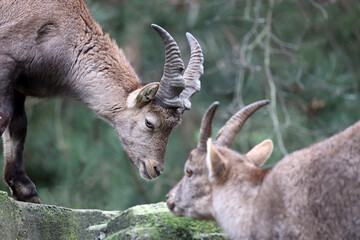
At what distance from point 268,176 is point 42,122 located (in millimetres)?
10973

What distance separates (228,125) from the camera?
24.1 ft

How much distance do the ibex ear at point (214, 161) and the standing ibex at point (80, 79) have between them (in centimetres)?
209

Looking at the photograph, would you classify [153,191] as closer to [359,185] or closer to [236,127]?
[236,127]

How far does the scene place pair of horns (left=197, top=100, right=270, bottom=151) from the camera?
279 inches

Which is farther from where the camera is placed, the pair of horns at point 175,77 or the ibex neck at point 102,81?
the ibex neck at point 102,81

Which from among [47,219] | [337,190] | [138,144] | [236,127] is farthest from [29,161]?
[337,190]

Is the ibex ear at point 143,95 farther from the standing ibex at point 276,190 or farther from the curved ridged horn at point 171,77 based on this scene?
the standing ibex at point 276,190

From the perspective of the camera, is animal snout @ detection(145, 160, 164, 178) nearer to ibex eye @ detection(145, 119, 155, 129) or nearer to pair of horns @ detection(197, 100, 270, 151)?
ibex eye @ detection(145, 119, 155, 129)

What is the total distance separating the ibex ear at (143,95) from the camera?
8.85 meters

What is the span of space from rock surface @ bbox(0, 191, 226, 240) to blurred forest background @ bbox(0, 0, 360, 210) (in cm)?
673

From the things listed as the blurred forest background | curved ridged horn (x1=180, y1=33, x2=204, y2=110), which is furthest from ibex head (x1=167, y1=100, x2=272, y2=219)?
the blurred forest background

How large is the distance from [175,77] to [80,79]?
1.35 m

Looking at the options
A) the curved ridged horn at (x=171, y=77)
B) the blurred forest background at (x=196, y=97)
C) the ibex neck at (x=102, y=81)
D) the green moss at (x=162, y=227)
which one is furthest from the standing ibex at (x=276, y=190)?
the blurred forest background at (x=196, y=97)

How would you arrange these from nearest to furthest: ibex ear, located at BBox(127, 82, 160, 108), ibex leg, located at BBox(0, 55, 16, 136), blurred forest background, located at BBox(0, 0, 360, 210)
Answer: ibex leg, located at BBox(0, 55, 16, 136), ibex ear, located at BBox(127, 82, 160, 108), blurred forest background, located at BBox(0, 0, 360, 210)
